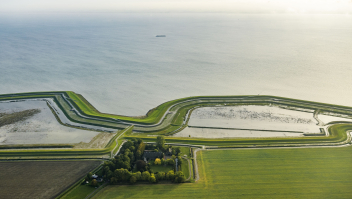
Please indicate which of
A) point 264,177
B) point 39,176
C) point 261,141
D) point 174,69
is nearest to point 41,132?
point 39,176

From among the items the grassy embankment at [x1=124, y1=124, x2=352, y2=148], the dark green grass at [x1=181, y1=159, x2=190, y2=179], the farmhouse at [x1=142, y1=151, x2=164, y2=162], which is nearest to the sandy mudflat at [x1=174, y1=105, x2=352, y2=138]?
the grassy embankment at [x1=124, y1=124, x2=352, y2=148]

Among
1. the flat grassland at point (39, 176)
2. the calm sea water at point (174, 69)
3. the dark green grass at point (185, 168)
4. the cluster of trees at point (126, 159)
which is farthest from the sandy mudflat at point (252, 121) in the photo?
the flat grassland at point (39, 176)

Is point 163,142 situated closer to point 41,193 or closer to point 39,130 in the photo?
point 41,193

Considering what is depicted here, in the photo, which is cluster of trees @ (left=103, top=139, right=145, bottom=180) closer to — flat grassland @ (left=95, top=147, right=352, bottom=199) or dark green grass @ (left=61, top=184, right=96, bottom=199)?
dark green grass @ (left=61, top=184, right=96, bottom=199)

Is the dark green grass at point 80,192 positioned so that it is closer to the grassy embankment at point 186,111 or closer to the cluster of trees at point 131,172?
the cluster of trees at point 131,172

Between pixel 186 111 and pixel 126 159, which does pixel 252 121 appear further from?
pixel 126 159

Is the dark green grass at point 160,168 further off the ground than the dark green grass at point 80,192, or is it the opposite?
the dark green grass at point 160,168
